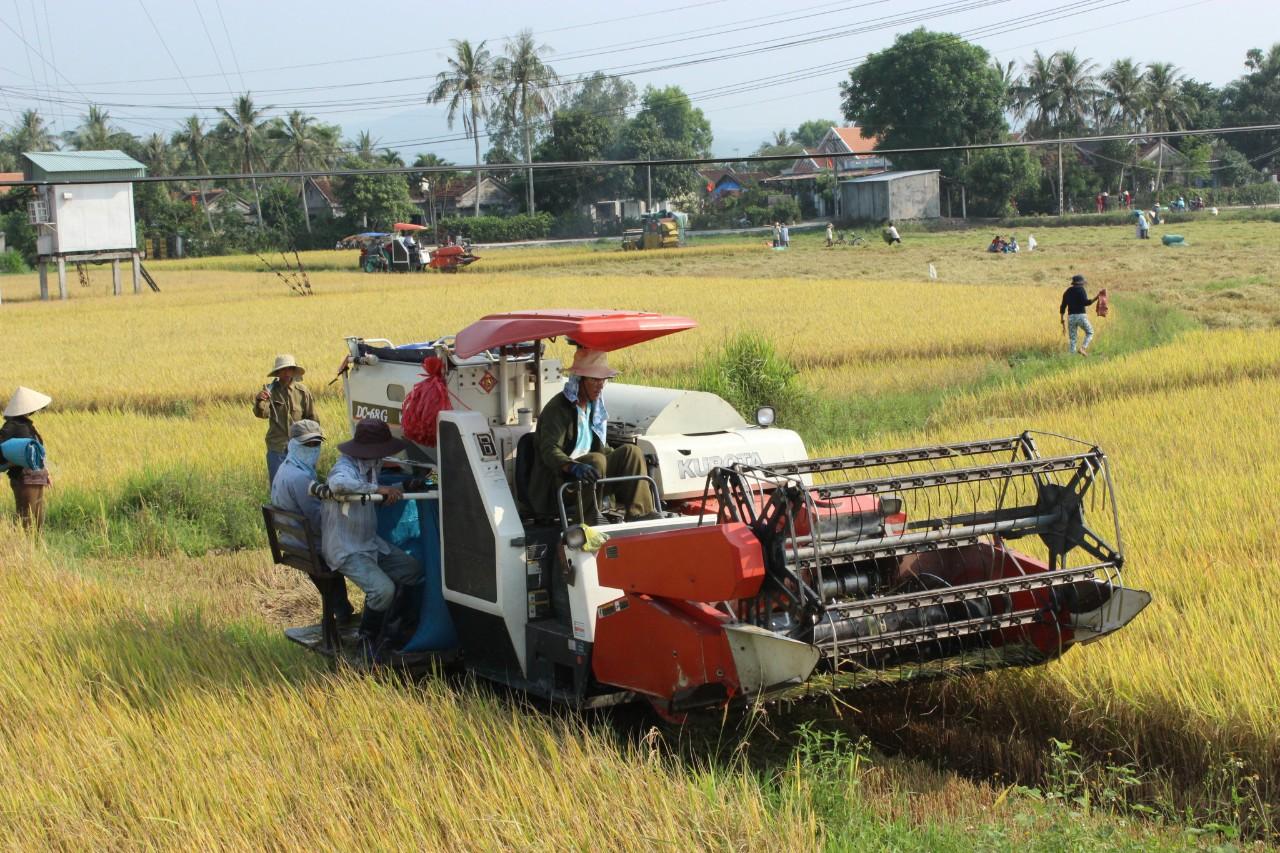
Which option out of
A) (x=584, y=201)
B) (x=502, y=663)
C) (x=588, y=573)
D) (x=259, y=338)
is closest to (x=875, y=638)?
(x=588, y=573)

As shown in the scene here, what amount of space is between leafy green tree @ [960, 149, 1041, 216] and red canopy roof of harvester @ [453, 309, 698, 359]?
213ft

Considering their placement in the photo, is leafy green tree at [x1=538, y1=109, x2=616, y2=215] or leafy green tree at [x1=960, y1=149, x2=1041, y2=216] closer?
leafy green tree at [x1=960, y1=149, x2=1041, y2=216]

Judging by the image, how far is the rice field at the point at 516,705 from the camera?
5.10 m

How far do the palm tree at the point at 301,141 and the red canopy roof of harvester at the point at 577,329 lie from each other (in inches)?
3330

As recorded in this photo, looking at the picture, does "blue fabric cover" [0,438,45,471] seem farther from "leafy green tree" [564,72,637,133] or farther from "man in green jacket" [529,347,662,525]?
"leafy green tree" [564,72,637,133]

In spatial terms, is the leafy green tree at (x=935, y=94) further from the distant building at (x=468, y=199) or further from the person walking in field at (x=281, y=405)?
the person walking in field at (x=281, y=405)

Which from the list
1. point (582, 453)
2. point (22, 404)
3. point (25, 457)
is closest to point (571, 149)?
point (22, 404)

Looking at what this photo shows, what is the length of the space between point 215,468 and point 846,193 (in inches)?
2491

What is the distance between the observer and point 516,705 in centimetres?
629

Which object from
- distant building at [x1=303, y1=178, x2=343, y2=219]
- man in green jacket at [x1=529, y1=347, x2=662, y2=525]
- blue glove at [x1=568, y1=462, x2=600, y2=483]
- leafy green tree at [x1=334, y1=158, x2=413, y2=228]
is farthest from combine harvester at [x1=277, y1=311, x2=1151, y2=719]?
distant building at [x1=303, y1=178, x2=343, y2=219]

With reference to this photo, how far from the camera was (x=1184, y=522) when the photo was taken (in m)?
9.16

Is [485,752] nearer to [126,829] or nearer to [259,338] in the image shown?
[126,829]

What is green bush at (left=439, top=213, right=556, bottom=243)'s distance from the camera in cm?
7381

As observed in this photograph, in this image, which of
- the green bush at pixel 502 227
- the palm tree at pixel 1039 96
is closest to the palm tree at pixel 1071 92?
the palm tree at pixel 1039 96
